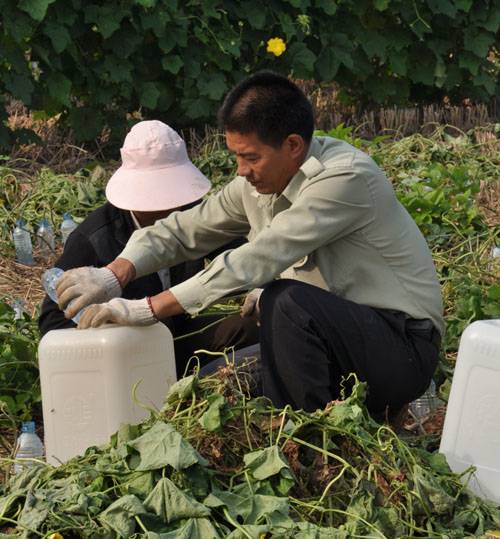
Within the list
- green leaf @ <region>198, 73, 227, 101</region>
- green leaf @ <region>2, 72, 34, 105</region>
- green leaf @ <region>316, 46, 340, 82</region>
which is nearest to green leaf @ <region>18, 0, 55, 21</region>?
green leaf @ <region>2, 72, 34, 105</region>

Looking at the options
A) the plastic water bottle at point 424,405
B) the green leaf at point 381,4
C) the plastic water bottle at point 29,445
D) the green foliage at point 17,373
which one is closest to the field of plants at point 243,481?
the plastic water bottle at point 29,445

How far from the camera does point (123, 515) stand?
2.97 metres

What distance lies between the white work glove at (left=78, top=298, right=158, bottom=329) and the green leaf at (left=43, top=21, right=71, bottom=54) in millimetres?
4130

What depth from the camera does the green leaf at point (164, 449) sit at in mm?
3074

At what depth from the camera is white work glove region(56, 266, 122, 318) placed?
3.89 metres

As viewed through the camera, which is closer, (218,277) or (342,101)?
(218,277)

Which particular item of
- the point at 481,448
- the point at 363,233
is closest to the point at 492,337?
the point at 481,448

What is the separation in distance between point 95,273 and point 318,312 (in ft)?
2.37

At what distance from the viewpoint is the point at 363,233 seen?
3998 millimetres

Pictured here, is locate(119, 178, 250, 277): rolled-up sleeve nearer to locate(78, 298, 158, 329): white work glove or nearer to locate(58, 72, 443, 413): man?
locate(58, 72, 443, 413): man

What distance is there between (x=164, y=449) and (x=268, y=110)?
4.05ft

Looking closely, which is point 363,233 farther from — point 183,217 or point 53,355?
point 53,355

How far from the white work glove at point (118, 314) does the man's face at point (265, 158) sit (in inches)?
21.0

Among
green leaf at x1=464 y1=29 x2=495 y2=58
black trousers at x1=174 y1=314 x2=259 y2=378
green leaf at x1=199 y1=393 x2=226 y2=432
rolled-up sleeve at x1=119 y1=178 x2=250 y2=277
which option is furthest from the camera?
green leaf at x1=464 y1=29 x2=495 y2=58
